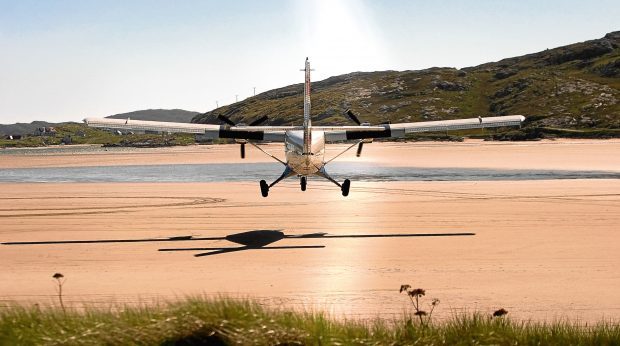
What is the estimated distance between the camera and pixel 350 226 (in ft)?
79.7

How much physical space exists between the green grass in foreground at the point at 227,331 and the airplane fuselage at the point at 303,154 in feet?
Result: 58.3

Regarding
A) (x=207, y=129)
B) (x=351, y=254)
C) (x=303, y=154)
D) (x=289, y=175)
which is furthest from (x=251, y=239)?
(x=207, y=129)

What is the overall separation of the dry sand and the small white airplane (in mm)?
2188

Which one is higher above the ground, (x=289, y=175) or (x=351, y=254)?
(x=289, y=175)

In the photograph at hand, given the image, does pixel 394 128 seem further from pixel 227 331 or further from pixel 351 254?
pixel 227 331

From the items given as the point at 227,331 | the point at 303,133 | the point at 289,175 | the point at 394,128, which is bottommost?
the point at 227,331

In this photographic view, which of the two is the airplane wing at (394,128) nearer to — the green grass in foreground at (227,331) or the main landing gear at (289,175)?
the main landing gear at (289,175)

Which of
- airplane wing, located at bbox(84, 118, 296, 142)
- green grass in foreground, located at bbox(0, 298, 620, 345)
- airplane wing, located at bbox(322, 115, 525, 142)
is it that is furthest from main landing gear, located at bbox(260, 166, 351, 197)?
green grass in foreground, located at bbox(0, 298, 620, 345)

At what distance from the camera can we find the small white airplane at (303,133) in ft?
85.5

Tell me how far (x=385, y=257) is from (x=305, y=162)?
9.09 m

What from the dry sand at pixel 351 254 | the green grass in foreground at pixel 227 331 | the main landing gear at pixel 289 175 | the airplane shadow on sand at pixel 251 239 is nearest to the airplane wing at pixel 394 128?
the main landing gear at pixel 289 175

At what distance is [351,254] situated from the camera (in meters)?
18.4

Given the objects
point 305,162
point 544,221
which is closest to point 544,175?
point 544,221

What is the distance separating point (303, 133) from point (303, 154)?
3.43 feet
